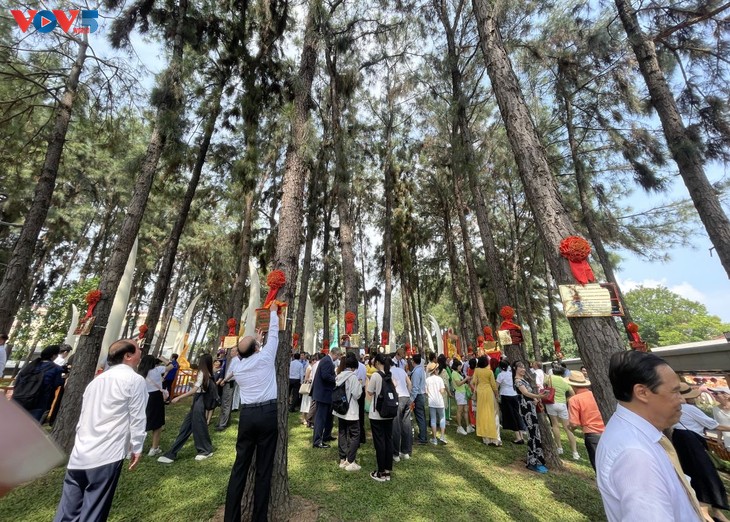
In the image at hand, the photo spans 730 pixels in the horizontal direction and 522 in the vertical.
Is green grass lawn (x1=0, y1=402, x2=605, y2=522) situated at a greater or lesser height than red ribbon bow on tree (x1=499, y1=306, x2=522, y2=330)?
lesser

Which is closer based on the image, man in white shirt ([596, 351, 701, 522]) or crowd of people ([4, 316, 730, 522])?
man in white shirt ([596, 351, 701, 522])

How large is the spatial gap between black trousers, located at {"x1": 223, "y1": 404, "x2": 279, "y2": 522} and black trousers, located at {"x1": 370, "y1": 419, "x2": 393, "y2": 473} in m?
2.10

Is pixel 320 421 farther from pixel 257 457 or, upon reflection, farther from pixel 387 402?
pixel 257 457

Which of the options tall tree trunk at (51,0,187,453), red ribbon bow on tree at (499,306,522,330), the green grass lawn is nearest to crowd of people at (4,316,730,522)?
the green grass lawn

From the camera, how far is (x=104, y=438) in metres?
2.89

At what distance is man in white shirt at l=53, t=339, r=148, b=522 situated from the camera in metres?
2.81

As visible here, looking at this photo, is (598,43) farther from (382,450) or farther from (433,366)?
(382,450)

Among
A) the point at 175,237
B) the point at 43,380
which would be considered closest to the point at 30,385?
the point at 43,380

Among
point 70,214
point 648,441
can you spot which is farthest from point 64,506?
point 70,214

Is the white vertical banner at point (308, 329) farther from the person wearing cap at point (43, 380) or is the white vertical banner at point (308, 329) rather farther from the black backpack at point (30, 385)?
the black backpack at point (30, 385)

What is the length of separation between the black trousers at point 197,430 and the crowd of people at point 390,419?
0.02m

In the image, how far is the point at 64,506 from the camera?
2803mm

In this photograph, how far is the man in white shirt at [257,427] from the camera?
137 inches

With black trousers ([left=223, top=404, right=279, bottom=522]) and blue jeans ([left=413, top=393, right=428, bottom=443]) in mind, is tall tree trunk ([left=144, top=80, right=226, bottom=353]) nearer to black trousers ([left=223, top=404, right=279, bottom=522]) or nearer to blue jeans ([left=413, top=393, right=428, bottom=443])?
black trousers ([left=223, top=404, right=279, bottom=522])
